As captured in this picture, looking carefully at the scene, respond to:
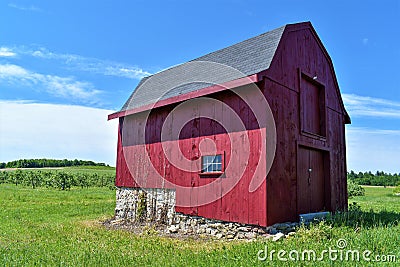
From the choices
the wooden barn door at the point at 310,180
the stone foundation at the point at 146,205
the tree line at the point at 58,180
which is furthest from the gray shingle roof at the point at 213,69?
the tree line at the point at 58,180

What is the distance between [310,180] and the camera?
9.03 m

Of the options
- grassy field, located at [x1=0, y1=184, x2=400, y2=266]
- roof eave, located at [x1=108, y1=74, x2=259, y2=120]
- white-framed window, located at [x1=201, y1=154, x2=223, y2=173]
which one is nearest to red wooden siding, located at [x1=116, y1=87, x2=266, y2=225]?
white-framed window, located at [x1=201, y1=154, x2=223, y2=173]

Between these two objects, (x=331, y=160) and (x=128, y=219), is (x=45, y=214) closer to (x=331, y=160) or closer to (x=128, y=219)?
(x=128, y=219)

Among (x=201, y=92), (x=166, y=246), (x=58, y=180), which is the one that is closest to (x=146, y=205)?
(x=166, y=246)

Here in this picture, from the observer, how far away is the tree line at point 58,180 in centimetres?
2953

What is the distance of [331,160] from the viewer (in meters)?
9.91

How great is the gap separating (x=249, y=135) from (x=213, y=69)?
2.86 m

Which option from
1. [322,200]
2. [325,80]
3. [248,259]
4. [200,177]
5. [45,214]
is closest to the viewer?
[248,259]

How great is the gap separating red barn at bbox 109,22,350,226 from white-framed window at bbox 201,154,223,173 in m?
0.03

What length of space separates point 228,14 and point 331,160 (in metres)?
5.50

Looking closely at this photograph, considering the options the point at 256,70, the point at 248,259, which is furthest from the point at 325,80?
the point at 248,259

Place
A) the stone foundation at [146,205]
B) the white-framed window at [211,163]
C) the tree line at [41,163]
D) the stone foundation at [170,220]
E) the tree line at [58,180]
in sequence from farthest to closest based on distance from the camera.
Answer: the tree line at [41,163] < the tree line at [58,180] < the stone foundation at [146,205] < the white-framed window at [211,163] < the stone foundation at [170,220]

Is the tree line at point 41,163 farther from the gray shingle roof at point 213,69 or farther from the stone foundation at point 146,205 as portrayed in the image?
the stone foundation at point 146,205

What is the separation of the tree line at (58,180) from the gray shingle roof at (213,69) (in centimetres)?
1983
